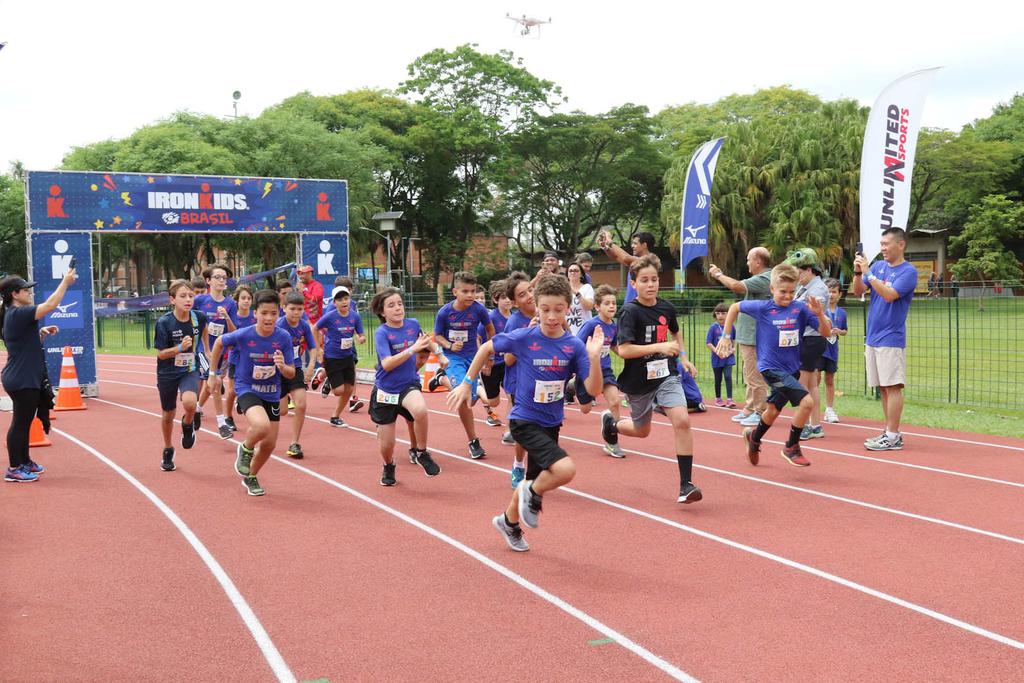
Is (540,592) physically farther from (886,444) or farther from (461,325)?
(886,444)

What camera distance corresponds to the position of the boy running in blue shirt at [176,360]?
9.12 m

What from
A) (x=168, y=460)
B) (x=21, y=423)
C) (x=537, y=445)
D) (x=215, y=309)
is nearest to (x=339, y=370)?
(x=215, y=309)

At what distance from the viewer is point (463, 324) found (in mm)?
10141

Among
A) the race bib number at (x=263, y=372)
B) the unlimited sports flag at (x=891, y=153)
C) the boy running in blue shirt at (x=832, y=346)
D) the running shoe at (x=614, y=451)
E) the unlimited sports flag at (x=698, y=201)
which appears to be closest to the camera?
the race bib number at (x=263, y=372)

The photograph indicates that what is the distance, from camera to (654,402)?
292 inches

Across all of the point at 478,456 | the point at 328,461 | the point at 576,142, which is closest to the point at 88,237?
the point at 328,461

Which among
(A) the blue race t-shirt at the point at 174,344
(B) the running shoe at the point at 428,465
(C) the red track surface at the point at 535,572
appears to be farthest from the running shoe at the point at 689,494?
(A) the blue race t-shirt at the point at 174,344

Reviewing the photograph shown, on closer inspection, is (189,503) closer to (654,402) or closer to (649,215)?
(654,402)

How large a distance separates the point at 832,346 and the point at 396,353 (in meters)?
5.85

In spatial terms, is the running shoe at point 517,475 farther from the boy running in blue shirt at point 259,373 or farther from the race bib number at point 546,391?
the boy running in blue shirt at point 259,373

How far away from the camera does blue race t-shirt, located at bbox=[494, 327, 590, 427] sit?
6008mm

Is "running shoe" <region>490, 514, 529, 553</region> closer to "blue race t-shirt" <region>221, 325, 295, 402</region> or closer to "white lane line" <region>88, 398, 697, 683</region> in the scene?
"white lane line" <region>88, 398, 697, 683</region>

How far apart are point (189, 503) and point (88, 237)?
10115 mm

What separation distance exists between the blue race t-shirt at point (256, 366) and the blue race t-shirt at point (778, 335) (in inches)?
167
